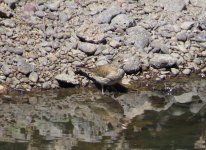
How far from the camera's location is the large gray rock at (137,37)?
898 centimetres

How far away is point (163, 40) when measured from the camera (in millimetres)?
9188

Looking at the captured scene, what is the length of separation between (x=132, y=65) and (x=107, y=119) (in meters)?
1.26

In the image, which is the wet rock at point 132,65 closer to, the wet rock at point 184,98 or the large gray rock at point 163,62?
the large gray rock at point 163,62

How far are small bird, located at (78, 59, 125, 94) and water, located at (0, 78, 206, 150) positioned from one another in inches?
7.4

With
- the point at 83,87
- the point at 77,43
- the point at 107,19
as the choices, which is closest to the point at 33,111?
the point at 83,87

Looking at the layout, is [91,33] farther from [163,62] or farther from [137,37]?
[163,62]

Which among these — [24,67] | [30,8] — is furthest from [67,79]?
[30,8]

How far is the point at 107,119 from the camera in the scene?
7.47m

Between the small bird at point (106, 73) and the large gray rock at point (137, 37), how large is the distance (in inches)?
29.4

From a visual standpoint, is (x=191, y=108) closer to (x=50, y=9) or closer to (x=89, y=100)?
(x=89, y=100)

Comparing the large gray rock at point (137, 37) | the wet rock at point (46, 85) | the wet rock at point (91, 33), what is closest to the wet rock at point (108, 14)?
the wet rock at point (91, 33)

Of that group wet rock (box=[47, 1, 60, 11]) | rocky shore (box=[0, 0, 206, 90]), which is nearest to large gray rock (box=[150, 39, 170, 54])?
rocky shore (box=[0, 0, 206, 90])

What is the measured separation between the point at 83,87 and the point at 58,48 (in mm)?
826

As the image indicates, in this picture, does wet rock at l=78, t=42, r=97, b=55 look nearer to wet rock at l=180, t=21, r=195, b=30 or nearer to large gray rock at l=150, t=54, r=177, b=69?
large gray rock at l=150, t=54, r=177, b=69
